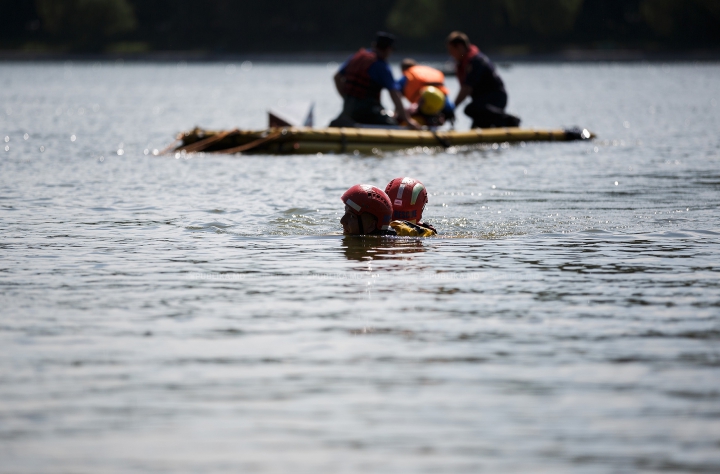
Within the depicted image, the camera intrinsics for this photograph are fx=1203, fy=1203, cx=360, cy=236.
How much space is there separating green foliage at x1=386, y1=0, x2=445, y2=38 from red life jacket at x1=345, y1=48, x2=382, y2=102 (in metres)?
81.2

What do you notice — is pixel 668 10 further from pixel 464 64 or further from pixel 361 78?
pixel 361 78

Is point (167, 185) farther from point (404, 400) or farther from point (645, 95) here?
point (645, 95)

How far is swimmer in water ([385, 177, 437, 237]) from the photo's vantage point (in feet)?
36.4

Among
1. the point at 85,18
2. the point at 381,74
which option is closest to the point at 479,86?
the point at 381,74

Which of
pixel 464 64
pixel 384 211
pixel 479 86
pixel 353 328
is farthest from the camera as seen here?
pixel 479 86

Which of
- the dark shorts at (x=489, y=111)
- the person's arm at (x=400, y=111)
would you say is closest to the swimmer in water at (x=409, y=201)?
the person's arm at (x=400, y=111)

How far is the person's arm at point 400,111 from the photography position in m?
19.3

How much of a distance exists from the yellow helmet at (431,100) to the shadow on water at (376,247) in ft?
31.9

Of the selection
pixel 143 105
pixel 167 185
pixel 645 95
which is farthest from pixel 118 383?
pixel 645 95

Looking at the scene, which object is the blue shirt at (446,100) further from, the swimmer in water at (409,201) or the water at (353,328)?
the swimmer in water at (409,201)

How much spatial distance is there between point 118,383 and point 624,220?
741cm

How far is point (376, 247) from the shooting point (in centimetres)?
1045

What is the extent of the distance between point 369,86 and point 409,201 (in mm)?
9346

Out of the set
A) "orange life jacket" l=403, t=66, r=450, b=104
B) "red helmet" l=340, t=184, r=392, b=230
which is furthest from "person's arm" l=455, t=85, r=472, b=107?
"red helmet" l=340, t=184, r=392, b=230
